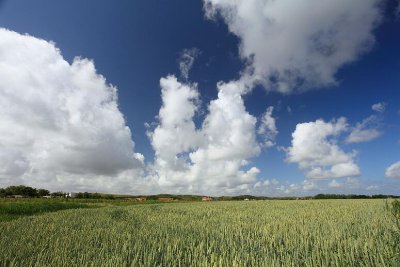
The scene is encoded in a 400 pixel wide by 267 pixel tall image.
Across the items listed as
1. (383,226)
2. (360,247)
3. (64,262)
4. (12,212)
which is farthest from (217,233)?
(12,212)

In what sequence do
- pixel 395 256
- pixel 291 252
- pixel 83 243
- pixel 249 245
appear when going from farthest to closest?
pixel 83 243, pixel 249 245, pixel 291 252, pixel 395 256

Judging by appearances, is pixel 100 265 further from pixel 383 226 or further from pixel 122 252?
pixel 383 226

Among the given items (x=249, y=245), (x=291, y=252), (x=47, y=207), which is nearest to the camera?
(x=291, y=252)

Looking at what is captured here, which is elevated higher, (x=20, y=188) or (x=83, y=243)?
(x=20, y=188)

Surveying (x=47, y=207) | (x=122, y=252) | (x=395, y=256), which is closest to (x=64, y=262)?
(x=122, y=252)

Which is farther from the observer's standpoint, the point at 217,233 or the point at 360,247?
the point at 217,233

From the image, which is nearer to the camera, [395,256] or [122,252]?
[395,256]

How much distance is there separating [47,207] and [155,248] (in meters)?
33.6

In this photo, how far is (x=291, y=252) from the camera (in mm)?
6973

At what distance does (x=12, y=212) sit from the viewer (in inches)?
1166

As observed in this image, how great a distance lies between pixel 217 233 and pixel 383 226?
231 inches

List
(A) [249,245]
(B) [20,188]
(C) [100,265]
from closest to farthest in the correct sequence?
(C) [100,265] → (A) [249,245] → (B) [20,188]

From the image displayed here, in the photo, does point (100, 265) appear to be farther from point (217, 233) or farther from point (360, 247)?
point (360, 247)

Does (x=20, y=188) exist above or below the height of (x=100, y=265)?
above
